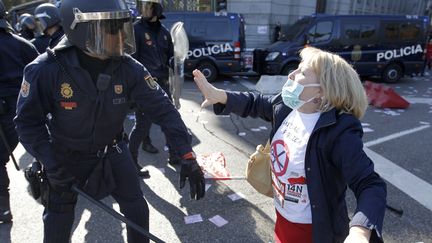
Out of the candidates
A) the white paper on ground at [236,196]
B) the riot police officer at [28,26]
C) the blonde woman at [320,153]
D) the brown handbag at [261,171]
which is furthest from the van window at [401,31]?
the blonde woman at [320,153]

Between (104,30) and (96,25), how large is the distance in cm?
5

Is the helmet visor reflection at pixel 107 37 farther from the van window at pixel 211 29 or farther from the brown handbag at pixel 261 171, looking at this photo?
the van window at pixel 211 29

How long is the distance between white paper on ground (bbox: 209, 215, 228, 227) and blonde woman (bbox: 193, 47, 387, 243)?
1281 mm

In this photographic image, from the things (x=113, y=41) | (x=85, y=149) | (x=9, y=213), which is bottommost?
(x=9, y=213)

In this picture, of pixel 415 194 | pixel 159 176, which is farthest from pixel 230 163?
pixel 415 194

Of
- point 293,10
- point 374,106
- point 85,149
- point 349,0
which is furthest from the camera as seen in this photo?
point 349,0

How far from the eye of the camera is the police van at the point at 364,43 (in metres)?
10.7

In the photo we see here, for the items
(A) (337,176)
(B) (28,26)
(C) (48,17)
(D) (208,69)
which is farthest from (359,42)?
(A) (337,176)

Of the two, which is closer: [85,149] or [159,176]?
[85,149]

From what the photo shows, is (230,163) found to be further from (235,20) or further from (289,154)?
(235,20)

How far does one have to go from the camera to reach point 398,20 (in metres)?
11.0

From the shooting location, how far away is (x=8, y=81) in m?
2.99

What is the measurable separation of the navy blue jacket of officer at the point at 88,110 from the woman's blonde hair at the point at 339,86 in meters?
0.87

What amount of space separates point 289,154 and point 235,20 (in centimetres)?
966
